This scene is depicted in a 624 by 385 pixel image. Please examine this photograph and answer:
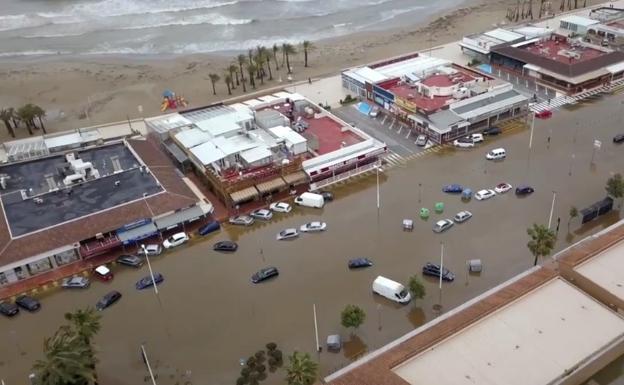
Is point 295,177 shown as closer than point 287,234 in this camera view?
No

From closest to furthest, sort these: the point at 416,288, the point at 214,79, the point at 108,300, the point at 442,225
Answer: the point at 416,288 → the point at 108,300 → the point at 442,225 → the point at 214,79

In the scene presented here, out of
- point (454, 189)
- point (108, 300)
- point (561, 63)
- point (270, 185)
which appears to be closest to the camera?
point (108, 300)

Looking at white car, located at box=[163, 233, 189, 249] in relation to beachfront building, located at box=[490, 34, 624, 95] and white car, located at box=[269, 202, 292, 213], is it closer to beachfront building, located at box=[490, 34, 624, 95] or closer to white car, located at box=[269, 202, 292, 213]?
white car, located at box=[269, 202, 292, 213]

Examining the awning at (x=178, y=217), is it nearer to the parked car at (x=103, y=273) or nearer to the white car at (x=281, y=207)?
the parked car at (x=103, y=273)

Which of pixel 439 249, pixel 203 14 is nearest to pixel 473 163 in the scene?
pixel 439 249

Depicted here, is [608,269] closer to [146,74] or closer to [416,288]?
[416,288]

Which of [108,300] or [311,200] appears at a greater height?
[311,200]

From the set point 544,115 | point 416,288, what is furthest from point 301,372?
point 544,115

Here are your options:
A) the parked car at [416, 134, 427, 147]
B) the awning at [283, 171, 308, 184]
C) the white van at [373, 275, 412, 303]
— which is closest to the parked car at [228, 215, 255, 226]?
the awning at [283, 171, 308, 184]
